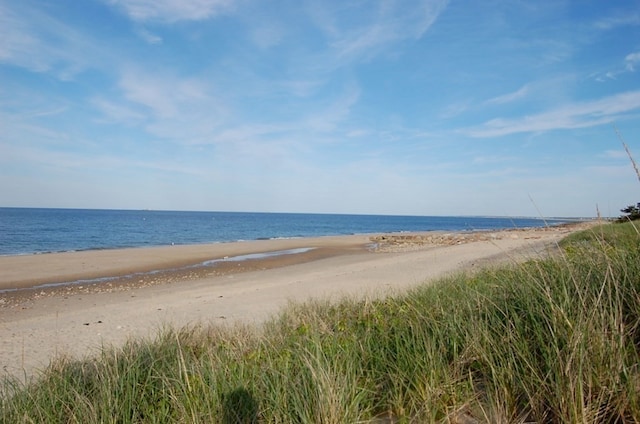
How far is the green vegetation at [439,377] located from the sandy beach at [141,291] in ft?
2.66

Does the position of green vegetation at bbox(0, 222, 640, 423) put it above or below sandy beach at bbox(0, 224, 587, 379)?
above

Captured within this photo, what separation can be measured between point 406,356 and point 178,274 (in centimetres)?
1942

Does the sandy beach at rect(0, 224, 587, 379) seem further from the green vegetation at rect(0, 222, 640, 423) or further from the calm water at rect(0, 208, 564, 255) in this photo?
the calm water at rect(0, 208, 564, 255)

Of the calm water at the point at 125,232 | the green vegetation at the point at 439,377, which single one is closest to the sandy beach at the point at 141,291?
the green vegetation at the point at 439,377

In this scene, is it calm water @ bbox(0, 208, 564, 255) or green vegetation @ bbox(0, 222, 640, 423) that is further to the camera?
calm water @ bbox(0, 208, 564, 255)

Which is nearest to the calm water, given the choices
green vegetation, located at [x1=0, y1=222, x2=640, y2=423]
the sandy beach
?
green vegetation, located at [x1=0, y1=222, x2=640, y2=423]

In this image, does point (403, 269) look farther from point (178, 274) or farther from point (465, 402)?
point (465, 402)

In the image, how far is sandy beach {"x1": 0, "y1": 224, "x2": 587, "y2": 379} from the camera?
29.2 ft

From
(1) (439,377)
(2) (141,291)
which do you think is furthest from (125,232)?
(1) (439,377)

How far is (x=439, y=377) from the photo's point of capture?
3.06 meters

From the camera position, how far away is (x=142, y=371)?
400cm

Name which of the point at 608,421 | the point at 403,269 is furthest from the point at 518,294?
the point at 403,269

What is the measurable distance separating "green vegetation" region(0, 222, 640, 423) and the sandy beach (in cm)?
81

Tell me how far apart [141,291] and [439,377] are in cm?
1525
